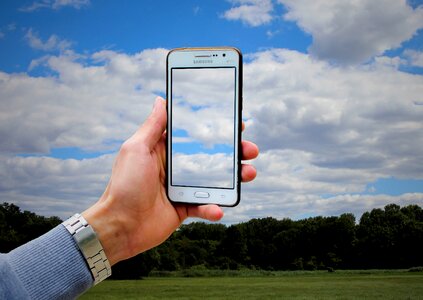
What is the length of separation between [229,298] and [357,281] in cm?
970

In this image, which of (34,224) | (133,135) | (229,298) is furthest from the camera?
(34,224)

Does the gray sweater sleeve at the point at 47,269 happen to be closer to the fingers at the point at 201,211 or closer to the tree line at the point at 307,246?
the fingers at the point at 201,211

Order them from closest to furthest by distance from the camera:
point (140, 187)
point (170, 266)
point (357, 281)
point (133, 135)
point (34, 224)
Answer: point (140, 187), point (133, 135), point (34, 224), point (357, 281), point (170, 266)

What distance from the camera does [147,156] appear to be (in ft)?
11.1

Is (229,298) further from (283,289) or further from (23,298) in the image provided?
(23,298)

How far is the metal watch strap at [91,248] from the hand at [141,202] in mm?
→ 138

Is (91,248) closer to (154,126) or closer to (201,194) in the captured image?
(154,126)

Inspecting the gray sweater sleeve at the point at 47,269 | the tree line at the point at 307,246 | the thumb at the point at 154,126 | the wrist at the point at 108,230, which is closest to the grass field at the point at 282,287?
the tree line at the point at 307,246

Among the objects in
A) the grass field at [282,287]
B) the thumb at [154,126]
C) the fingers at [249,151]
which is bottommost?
the grass field at [282,287]

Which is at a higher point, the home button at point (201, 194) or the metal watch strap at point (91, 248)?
the home button at point (201, 194)

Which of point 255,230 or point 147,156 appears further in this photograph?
point 255,230

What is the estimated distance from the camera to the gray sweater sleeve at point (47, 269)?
246 cm

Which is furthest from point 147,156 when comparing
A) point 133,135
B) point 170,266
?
point 170,266

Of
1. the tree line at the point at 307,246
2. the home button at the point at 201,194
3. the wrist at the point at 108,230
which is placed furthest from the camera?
the tree line at the point at 307,246
